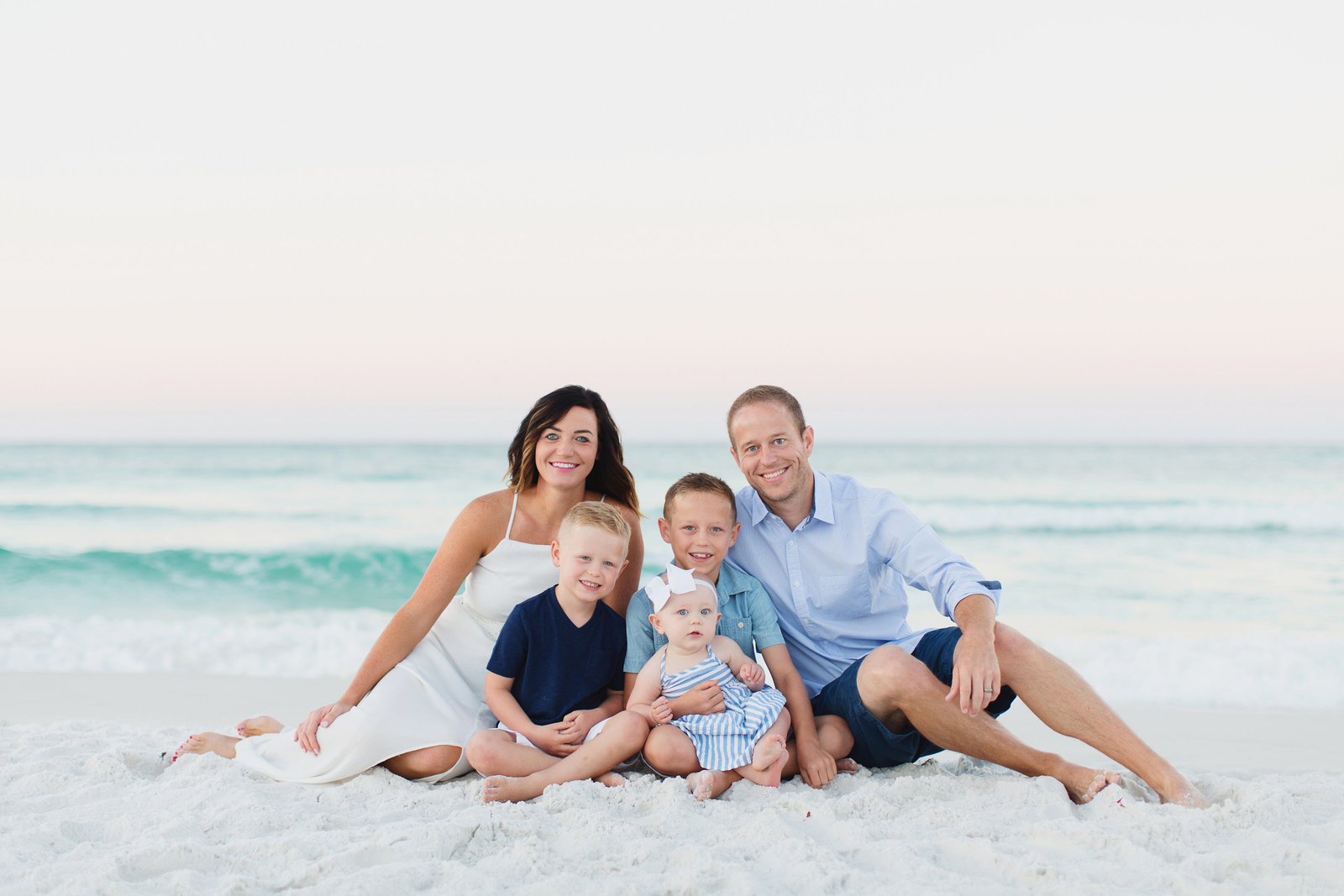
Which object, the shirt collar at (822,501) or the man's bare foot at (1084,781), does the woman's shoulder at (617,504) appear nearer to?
the shirt collar at (822,501)

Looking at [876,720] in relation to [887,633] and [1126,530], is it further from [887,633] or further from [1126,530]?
[1126,530]

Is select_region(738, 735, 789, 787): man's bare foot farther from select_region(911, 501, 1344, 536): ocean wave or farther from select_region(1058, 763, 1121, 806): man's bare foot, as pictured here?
select_region(911, 501, 1344, 536): ocean wave

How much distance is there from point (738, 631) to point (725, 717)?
36 cm

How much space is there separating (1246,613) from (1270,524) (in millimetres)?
7288

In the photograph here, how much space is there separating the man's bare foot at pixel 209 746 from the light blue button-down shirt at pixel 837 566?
2.23 meters

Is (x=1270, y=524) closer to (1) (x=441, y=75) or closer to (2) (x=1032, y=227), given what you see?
(2) (x=1032, y=227)

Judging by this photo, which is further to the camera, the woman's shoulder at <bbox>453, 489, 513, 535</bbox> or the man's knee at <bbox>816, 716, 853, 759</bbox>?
the woman's shoulder at <bbox>453, 489, 513, 535</bbox>

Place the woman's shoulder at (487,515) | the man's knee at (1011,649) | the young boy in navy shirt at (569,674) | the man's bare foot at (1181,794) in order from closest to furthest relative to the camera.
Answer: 1. the man's bare foot at (1181,794)
2. the man's knee at (1011,649)
3. the young boy in navy shirt at (569,674)
4. the woman's shoulder at (487,515)

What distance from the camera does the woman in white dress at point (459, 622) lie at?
3.19m

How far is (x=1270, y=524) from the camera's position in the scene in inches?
603

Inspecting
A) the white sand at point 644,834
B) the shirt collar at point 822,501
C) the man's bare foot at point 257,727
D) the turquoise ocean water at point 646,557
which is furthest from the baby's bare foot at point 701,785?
the turquoise ocean water at point 646,557

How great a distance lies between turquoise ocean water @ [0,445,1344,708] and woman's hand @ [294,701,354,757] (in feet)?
12.0

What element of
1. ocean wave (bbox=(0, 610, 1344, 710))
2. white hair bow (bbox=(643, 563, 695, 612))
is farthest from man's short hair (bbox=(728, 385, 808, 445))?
ocean wave (bbox=(0, 610, 1344, 710))

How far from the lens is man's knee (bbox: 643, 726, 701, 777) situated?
301cm
